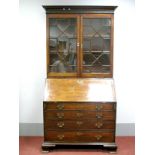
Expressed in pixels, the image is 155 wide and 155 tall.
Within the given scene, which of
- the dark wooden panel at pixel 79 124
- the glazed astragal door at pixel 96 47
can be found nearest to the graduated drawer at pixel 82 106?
the dark wooden panel at pixel 79 124

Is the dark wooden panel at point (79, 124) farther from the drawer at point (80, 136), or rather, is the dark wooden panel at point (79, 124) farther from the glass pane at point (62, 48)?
the glass pane at point (62, 48)

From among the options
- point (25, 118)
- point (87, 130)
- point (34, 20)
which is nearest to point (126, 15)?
point (34, 20)

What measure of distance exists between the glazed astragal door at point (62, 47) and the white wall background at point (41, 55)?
44cm

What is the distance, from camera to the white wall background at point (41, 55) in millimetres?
4855

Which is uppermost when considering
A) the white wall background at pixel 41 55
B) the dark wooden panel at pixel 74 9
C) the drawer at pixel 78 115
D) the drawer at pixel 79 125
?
the dark wooden panel at pixel 74 9

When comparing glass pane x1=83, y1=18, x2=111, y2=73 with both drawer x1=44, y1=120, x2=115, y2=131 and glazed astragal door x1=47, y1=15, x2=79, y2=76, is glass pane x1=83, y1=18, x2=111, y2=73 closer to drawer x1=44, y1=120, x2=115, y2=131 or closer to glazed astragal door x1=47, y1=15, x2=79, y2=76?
glazed astragal door x1=47, y1=15, x2=79, y2=76

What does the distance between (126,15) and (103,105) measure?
1.67 m

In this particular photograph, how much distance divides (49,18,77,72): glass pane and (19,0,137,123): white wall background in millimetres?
442

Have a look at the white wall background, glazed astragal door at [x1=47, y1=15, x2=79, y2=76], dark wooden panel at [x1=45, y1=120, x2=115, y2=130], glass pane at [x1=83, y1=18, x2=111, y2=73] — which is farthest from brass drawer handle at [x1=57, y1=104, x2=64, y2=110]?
the white wall background

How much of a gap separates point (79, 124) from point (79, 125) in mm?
15

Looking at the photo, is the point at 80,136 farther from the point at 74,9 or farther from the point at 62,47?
the point at 74,9

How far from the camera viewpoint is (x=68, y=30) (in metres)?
4.49

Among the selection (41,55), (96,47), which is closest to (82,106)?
(96,47)
